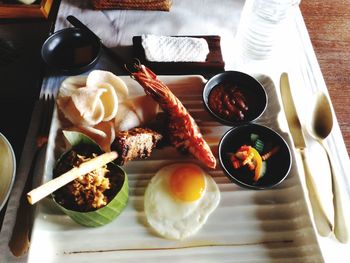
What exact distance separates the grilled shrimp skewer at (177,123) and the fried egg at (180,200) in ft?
0.25

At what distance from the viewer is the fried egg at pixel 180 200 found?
1209 mm

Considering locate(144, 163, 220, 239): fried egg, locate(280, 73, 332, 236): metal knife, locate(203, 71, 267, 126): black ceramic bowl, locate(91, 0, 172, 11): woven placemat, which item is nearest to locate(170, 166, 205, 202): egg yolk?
locate(144, 163, 220, 239): fried egg

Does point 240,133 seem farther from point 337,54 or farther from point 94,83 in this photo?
point 337,54

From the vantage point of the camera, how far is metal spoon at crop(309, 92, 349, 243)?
3.91 ft

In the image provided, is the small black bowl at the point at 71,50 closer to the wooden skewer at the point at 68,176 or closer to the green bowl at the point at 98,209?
the green bowl at the point at 98,209

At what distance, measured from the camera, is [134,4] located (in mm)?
1851

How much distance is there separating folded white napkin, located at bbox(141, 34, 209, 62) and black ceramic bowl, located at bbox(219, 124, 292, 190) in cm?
44

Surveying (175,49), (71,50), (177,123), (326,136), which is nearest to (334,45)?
(326,136)

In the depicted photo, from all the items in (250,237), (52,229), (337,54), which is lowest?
(52,229)

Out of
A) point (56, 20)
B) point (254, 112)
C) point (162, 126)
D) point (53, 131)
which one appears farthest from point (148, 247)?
point (56, 20)

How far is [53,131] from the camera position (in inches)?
53.5

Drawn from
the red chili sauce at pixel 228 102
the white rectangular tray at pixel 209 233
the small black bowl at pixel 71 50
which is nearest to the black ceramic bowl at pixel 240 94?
the red chili sauce at pixel 228 102

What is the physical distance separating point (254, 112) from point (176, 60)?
437mm

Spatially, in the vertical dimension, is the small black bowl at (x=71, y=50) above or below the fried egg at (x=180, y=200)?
above
